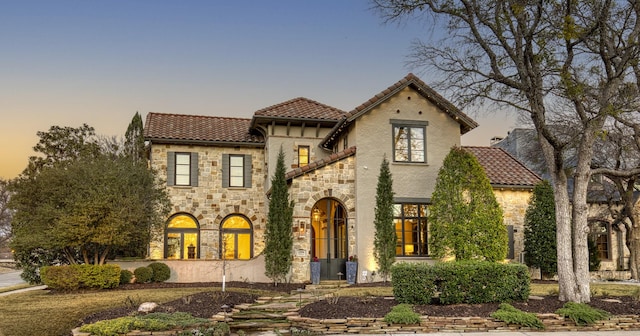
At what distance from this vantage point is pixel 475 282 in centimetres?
1188

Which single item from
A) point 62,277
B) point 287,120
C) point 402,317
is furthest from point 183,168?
point 402,317

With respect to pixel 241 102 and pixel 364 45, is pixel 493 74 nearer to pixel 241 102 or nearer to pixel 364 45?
pixel 364 45

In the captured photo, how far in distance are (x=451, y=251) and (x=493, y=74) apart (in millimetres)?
6405

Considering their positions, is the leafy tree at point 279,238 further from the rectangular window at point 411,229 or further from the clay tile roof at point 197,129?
the clay tile roof at point 197,129

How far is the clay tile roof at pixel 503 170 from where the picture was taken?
67.7ft

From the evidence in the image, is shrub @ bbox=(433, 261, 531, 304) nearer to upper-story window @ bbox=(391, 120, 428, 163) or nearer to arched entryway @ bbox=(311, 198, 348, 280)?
arched entryway @ bbox=(311, 198, 348, 280)

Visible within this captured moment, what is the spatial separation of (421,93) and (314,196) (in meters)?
5.45

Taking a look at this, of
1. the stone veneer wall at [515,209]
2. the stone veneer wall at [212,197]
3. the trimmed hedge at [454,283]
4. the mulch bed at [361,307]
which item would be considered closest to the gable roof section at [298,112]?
the stone veneer wall at [212,197]

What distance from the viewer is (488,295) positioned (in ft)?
38.9

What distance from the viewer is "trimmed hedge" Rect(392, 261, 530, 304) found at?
11.8 meters

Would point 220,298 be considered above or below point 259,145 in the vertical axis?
below

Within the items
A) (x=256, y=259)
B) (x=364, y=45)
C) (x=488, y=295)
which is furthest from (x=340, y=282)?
(x=364, y=45)

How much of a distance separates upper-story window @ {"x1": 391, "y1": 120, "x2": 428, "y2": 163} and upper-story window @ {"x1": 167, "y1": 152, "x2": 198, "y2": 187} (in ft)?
29.8

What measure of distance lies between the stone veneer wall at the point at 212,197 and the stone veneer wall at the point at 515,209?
10094 mm
